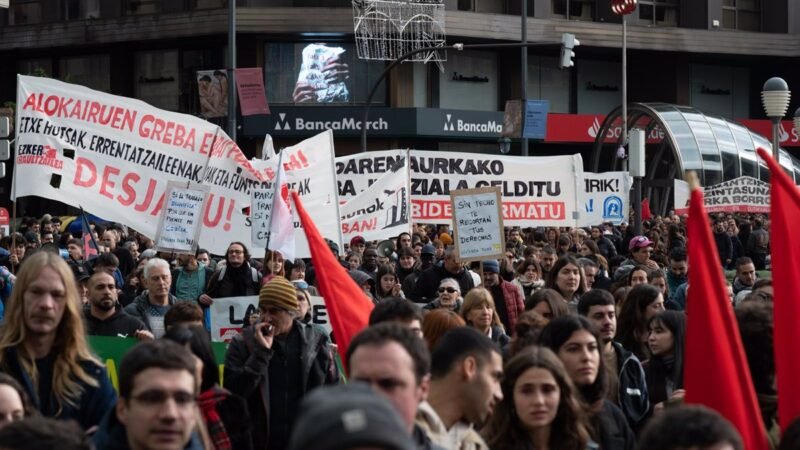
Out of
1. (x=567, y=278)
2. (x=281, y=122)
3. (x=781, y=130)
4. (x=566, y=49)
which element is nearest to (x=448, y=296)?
(x=567, y=278)

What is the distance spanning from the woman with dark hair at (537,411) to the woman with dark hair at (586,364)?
0.60m

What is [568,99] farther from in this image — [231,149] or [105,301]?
[105,301]

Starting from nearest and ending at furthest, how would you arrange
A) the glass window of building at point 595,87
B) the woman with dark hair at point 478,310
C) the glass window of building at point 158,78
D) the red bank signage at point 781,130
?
the woman with dark hair at point 478,310 < the glass window of building at point 158,78 < the glass window of building at point 595,87 < the red bank signage at point 781,130

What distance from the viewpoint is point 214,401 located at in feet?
21.0

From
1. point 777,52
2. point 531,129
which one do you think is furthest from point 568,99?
point 531,129

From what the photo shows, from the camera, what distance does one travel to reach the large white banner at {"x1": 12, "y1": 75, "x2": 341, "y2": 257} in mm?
13703

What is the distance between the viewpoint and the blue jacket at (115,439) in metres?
4.49

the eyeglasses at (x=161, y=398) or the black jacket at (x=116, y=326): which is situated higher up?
the black jacket at (x=116, y=326)

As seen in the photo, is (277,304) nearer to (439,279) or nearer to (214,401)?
(214,401)

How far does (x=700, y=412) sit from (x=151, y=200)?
10.4 metres

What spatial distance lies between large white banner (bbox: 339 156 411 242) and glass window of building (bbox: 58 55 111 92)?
110 feet

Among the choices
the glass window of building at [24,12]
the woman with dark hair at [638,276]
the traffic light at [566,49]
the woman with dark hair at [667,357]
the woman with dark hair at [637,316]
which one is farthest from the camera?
the glass window of building at [24,12]

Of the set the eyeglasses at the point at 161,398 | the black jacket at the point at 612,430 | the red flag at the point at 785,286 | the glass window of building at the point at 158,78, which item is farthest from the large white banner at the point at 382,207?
the glass window of building at the point at 158,78

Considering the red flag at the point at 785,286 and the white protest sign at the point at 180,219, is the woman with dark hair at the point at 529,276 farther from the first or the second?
the red flag at the point at 785,286
